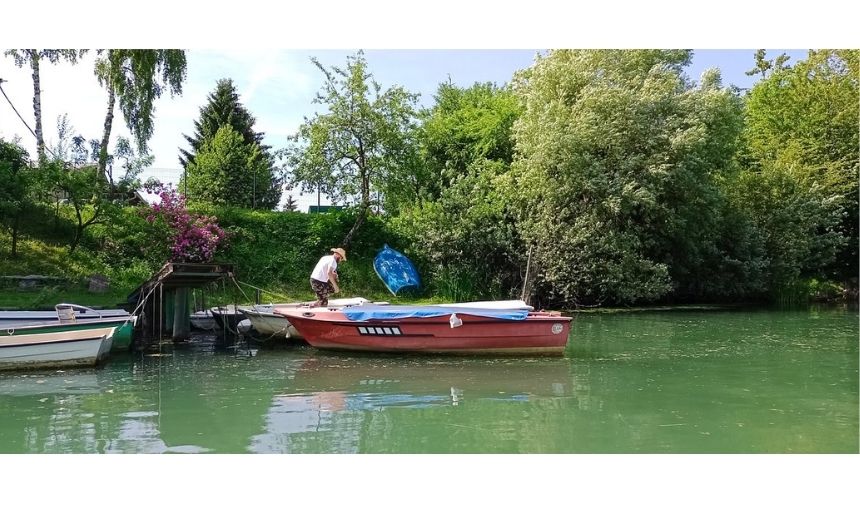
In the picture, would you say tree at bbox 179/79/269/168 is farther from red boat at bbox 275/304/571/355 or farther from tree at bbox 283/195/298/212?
red boat at bbox 275/304/571/355

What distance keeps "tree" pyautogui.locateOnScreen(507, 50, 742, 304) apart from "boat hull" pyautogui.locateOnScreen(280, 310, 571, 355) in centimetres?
1004

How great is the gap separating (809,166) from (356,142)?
20.3 meters

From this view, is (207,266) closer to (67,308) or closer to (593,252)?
(67,308)

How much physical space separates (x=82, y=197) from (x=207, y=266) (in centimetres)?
809

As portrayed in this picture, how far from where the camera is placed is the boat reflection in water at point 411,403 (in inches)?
272

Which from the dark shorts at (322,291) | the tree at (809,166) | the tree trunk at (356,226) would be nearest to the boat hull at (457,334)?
the dark shorts at (322,291)

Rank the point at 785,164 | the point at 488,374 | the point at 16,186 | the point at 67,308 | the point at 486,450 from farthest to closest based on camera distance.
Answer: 1. the point at 785,164
2. the point at 16,186
3. the point at 67,308
4. the point at 488,374
5. the point at 486,450

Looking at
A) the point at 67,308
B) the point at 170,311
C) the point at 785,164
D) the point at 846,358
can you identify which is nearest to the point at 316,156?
the point at 170,311

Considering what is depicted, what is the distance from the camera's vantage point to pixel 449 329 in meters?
13.0

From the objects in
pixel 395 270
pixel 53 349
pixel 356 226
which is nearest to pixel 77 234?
pixel 356 226

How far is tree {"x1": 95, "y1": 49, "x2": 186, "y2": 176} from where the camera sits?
22891 mm

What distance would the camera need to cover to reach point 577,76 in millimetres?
23859

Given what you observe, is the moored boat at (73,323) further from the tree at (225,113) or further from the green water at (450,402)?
the tree at (225,113)

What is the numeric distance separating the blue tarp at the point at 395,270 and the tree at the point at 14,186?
37.6ft
